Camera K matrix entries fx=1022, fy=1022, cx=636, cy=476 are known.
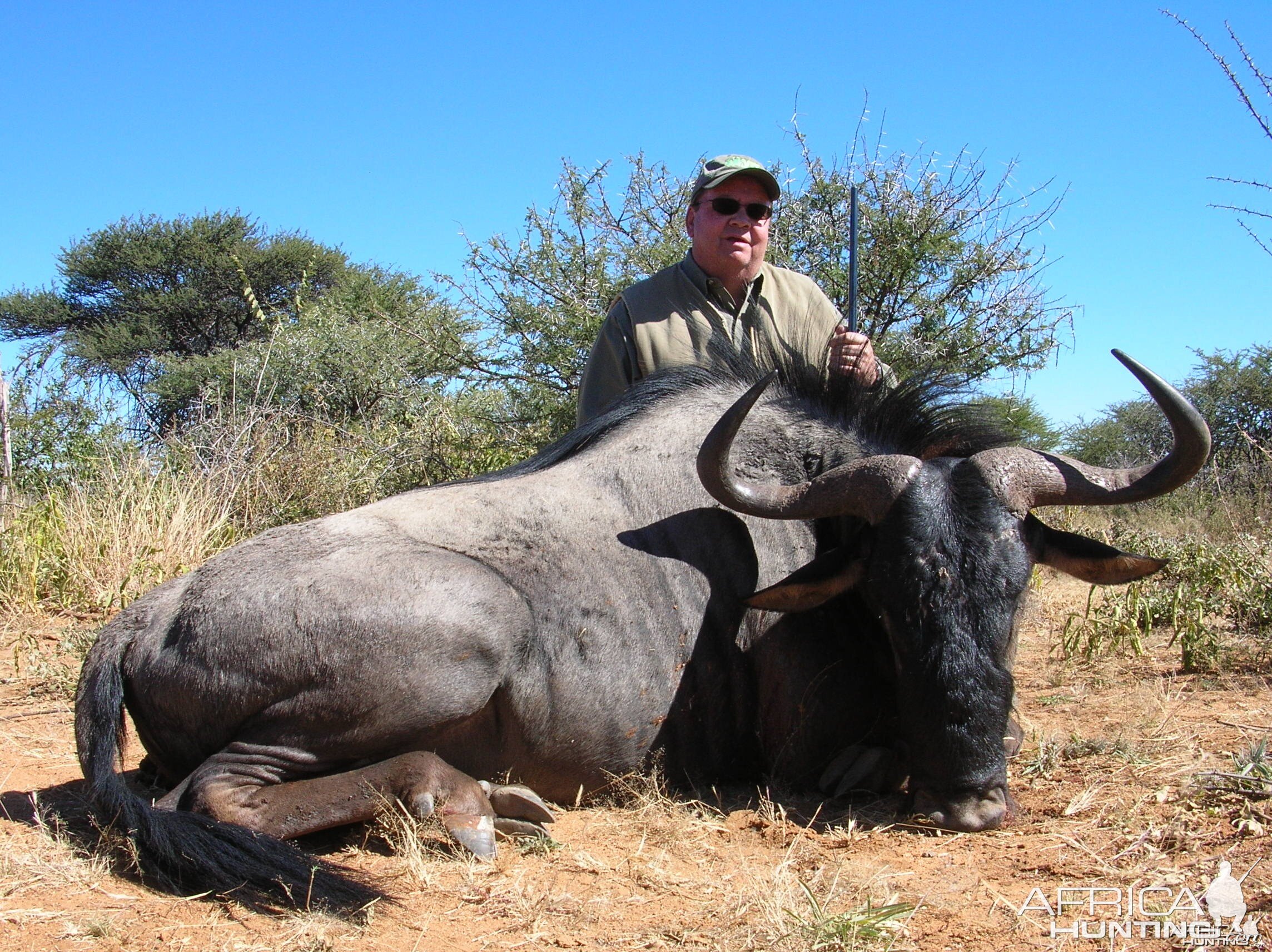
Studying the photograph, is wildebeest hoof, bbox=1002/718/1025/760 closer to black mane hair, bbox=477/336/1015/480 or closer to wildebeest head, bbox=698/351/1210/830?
wildebeest head, bbox=698/351/1210/830

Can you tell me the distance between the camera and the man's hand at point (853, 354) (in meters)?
4.12

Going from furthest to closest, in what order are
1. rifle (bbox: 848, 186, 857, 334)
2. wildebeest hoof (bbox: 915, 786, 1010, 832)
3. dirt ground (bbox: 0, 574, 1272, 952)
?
1. rifle (bbox: 848, 186, 857, 334)
2. wildebeest hoof (bbox: 915, 786, 1010, 832)
3. dirt ground (bbox: 0, 574, 1272, 952)

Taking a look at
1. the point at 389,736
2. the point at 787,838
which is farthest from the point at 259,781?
the point at 787,838

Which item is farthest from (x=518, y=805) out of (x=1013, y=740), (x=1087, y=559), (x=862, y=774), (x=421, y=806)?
(x=1087, y=559)

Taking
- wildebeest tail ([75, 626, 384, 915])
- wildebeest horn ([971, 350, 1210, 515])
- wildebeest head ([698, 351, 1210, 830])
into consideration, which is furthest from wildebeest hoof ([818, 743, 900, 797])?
wildebeest tail ([75, 626, 384, 915])

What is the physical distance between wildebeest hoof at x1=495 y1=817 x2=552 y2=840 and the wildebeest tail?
50cm

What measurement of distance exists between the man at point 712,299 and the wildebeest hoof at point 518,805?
2269mm

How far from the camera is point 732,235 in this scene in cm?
512

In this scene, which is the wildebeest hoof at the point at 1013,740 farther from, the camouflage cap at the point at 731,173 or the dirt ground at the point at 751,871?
the camouflage cap at the point at 731,173

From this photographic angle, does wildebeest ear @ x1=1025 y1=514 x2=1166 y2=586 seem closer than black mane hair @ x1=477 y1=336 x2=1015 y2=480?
Yes

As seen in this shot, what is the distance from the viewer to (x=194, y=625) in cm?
318

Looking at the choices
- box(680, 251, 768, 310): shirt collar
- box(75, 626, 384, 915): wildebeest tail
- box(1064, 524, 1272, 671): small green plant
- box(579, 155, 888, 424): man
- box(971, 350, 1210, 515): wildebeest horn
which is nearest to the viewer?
box(75, 626, 384, 915): wildebeest tail

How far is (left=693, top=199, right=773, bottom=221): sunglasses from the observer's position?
5.12 metres

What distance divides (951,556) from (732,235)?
2483mm
